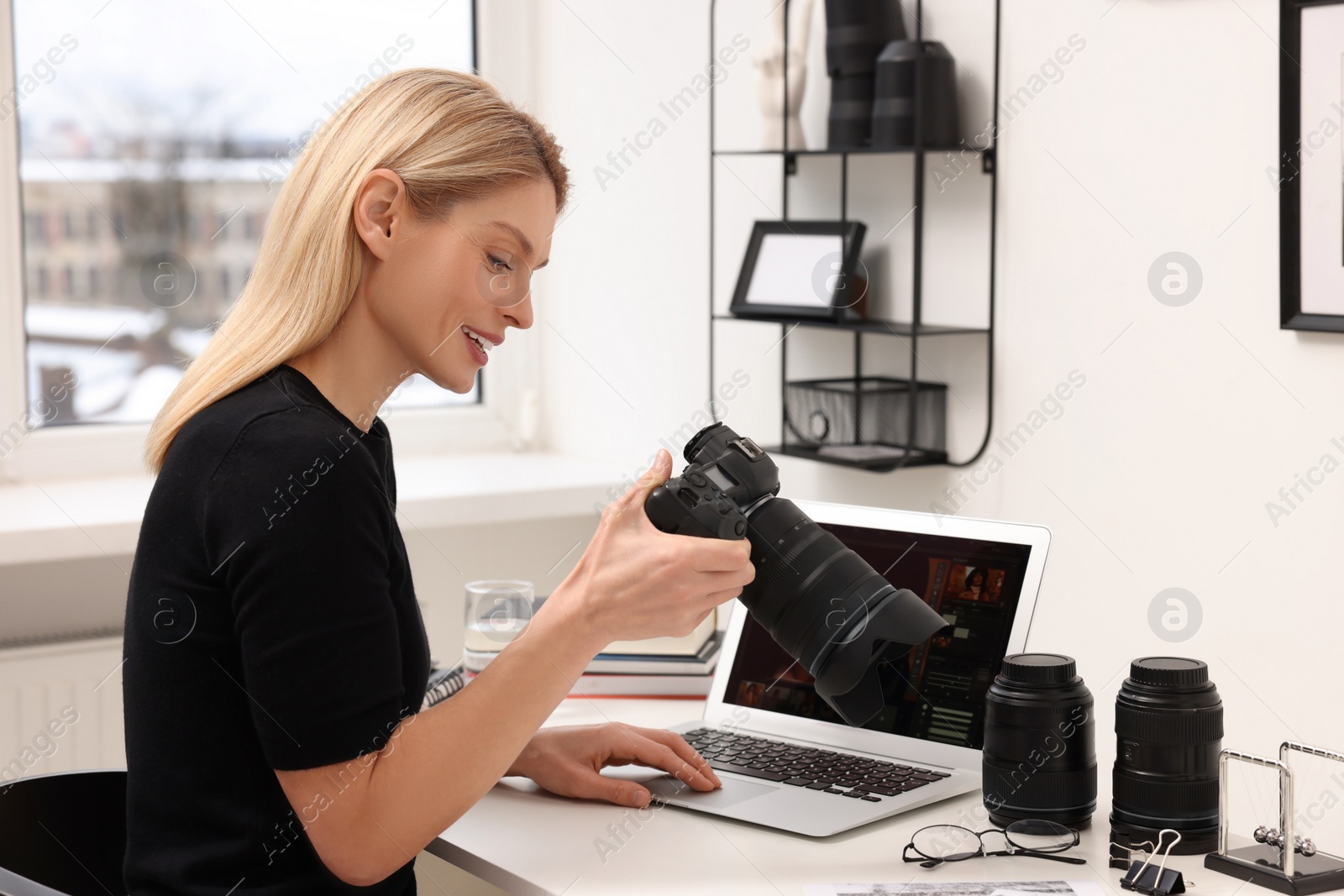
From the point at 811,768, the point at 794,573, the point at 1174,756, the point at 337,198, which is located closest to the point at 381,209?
the point at 337,198

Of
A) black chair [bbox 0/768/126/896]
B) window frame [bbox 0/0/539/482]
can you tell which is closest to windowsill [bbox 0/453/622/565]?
window frame [bbox 0/0/539/482]

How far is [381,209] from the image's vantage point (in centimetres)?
112

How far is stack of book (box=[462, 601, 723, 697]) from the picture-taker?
1656mm

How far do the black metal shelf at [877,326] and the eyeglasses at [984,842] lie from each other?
101 cm

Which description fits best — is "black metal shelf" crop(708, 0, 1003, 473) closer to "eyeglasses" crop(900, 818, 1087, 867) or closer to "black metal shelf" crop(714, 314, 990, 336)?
"black metal shelf" crop(714, 314, 990, 336)

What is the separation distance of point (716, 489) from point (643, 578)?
10 centimetres

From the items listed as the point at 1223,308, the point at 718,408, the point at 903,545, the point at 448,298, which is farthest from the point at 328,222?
the point at 718,408

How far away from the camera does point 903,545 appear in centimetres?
140

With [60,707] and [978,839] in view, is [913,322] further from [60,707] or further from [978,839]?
[60,707]

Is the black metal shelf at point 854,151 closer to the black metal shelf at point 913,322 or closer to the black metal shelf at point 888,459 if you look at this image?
the black metal shelf at point 913,322

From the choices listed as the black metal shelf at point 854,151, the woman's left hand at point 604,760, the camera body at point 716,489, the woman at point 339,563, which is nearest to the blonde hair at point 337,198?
the woman at point 339,563

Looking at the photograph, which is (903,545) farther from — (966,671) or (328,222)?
(328,222)

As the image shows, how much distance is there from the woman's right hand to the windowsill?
126 centimetres

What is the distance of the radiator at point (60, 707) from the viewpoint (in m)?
2.33
